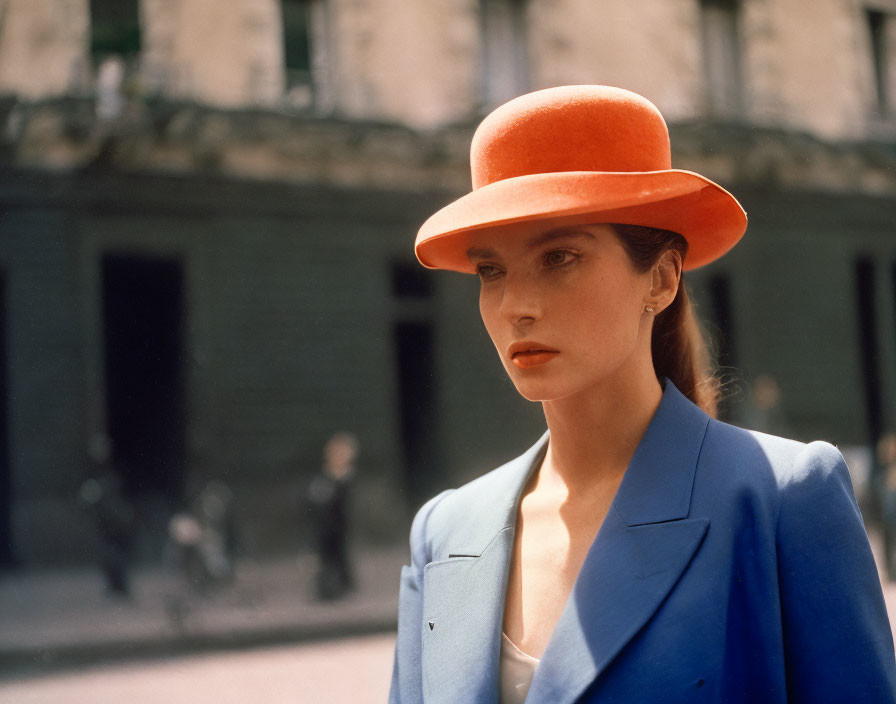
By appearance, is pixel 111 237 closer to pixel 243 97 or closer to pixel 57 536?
pixel 243 97

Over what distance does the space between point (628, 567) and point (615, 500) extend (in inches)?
4.4

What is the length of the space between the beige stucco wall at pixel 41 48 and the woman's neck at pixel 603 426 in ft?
44.0

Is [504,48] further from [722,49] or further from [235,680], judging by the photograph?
[235,680]

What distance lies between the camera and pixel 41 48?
44.4 ft

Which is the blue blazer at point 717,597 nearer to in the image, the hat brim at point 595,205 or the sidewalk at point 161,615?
the hat brim at point 595,205

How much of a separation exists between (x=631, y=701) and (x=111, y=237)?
13680 mm

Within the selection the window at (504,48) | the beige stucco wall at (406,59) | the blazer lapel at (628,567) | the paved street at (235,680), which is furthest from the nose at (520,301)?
the window at (504,48)

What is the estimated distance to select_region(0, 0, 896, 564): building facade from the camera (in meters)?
13.5

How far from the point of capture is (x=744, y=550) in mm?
1321

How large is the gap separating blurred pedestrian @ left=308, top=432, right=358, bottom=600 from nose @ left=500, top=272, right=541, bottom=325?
9.99 m

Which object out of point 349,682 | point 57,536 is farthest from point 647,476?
point 57,536

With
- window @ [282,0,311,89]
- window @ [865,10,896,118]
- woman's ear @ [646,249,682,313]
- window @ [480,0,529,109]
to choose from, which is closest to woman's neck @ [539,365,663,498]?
woman's ear @ [646,249,682,313]

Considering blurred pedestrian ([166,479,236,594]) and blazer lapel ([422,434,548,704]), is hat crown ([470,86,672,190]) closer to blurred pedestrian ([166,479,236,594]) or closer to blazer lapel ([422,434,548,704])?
blazer lapel ([422,434,548,704])

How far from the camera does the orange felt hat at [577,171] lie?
4.48ft
